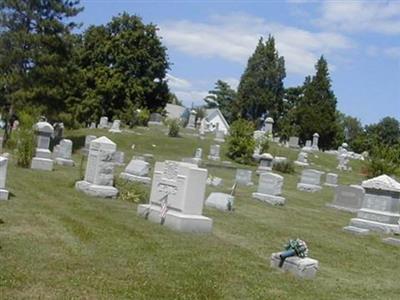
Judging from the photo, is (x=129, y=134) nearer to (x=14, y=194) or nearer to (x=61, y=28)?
(x=61, y=28)

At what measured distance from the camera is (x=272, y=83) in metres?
73.0

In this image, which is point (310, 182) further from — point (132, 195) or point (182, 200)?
point (182, 200)

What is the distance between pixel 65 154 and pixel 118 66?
36.1m

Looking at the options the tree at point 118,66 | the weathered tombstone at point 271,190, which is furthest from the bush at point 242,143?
the tree at point 118,66

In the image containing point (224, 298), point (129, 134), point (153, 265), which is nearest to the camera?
point (224, 298)

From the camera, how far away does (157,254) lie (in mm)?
9078

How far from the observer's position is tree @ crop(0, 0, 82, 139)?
35000 millimetres

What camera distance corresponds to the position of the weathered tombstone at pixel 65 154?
938 inches

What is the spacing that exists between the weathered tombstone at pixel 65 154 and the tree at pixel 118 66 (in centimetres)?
3260

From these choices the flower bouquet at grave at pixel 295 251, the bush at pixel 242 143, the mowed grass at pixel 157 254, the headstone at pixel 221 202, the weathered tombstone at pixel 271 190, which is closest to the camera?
the mowed grass at pixel 157 254

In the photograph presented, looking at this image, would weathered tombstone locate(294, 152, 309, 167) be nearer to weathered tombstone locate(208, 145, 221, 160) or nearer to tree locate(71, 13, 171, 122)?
weathered tombstone locate(208, 145, 221, 160)

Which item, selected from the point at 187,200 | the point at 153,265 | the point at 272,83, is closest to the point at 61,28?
the point at 187,200

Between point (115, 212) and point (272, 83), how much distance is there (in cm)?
6184

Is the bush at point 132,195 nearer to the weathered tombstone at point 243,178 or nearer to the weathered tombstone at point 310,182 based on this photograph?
the weathered tombstone at point 243,178
